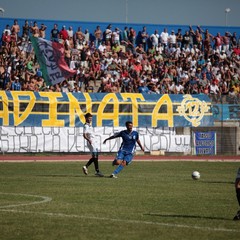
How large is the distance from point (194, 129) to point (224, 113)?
1.88 meters

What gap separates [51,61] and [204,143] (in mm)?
8935

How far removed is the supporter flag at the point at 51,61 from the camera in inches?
1372

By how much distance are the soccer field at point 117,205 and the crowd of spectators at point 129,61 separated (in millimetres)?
10914

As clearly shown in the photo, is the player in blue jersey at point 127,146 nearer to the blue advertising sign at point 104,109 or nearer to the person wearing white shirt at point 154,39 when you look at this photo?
the blue advertising sign at point 104,109

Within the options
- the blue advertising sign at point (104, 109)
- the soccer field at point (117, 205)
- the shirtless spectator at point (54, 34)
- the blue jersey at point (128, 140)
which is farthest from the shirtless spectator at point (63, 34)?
the blue jersey at point (128, 140)

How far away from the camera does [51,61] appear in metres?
35.1

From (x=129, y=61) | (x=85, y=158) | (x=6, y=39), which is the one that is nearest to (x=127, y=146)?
(x=85, y=158)

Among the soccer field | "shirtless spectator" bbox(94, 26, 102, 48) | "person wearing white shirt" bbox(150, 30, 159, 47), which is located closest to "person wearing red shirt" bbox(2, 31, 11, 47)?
"shirtless spectator" bbox(94, 26, 102, 48)

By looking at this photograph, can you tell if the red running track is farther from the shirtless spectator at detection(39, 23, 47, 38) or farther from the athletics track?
the shirtless spectator at detection(39, 23, 47, 38)

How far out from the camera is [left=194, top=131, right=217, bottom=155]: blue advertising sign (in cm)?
3738

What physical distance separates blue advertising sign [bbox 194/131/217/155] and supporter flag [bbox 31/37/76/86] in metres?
7.31

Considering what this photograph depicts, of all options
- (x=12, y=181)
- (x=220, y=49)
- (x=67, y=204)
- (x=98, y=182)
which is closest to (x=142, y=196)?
(x=67, y=204)

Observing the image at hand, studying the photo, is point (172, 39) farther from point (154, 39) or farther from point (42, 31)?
point (42, 31)

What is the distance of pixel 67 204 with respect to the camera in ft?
49.0
